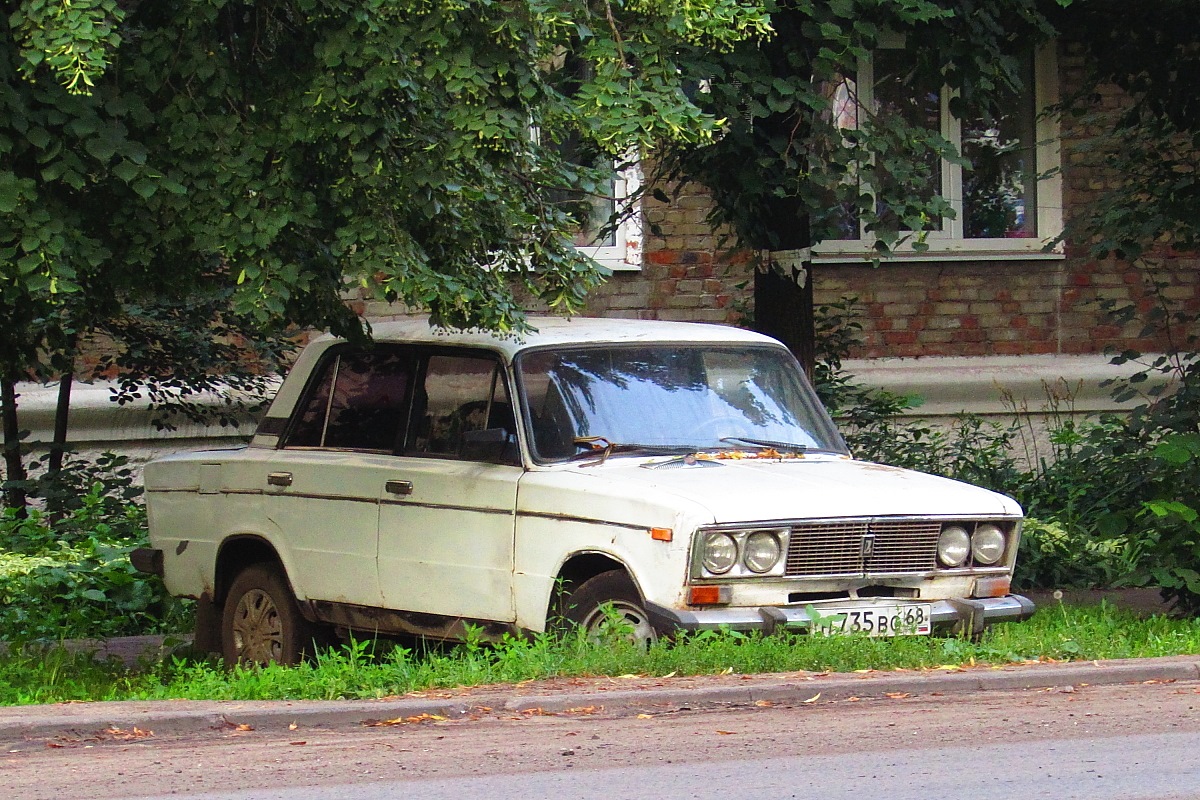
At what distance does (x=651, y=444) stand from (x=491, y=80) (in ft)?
5.55

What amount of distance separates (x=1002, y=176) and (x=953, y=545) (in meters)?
9.47

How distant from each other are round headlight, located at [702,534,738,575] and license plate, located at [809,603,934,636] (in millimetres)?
421

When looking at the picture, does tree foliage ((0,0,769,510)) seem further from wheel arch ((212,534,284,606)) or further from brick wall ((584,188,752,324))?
brick wall ((584,188,752,324))

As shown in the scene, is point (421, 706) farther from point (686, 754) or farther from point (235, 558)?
point (235, 558)

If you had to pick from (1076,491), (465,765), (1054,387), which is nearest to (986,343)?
(1054,387)

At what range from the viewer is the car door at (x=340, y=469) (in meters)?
7.38

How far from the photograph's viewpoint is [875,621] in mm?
6492

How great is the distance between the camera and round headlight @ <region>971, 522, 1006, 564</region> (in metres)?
6.72

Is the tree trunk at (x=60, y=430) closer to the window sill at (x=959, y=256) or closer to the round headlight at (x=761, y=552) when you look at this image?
the window sill at (x=959, y=256)

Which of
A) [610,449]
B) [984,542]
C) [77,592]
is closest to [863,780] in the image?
[984,542]

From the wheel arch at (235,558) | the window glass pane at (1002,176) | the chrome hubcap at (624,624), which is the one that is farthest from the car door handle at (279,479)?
the window glass pane at (1002,176)

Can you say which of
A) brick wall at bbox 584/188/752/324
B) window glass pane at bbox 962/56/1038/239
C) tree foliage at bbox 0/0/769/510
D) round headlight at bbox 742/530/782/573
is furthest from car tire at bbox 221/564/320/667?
window glass pane at bbox 962/56/1038/239

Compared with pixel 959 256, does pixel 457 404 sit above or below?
below

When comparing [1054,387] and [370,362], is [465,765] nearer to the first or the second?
[370,362]
